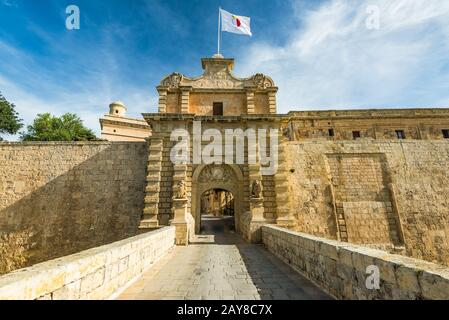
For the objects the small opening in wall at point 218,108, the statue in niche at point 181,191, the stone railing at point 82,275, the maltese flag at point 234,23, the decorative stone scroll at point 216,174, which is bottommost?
the stone railing at point 82,275

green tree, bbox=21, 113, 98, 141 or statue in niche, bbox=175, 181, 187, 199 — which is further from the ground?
green tree, bbox=21, 113, 98, 141

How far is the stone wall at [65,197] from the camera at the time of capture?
11586mm

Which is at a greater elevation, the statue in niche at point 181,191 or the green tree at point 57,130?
the green tree at point 57,130

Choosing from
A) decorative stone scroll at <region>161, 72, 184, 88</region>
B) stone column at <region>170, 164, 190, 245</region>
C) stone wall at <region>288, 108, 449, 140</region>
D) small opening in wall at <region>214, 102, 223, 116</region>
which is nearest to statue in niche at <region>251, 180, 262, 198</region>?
stone column at <region>170, 164, 190, 245</region>

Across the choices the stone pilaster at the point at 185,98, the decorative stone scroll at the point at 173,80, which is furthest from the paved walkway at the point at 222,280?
the decorative stone scroll at the point at 173,80

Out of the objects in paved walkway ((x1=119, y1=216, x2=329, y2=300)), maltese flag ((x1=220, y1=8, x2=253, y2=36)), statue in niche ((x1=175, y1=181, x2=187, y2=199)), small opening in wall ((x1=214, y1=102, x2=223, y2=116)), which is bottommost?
paved walkway ((x1=119, y1=216, x2=329, y2=300))

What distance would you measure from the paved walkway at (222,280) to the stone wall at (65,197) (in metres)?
6.58

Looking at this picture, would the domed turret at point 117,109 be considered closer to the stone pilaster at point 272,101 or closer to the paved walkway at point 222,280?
the stone pilaster at point 272,101

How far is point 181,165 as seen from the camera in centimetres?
1136

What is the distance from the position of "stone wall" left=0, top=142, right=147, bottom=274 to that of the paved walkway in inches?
259

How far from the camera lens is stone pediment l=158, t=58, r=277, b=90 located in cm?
1278

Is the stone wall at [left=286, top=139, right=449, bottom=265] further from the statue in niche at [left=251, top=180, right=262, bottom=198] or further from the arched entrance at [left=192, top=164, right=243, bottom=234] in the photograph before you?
the arched entrance at [left=192, top=164, right=243, bottom=234]
